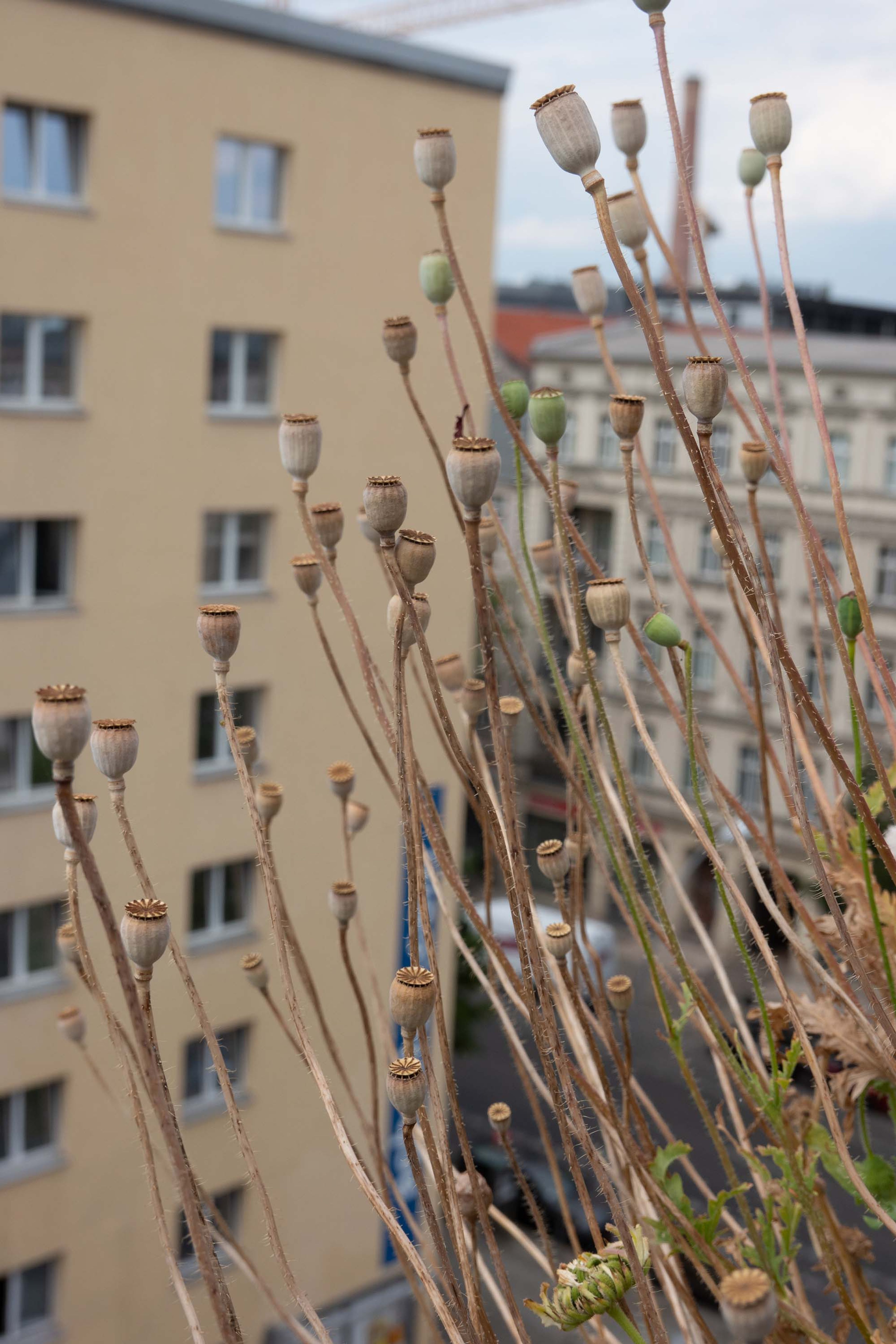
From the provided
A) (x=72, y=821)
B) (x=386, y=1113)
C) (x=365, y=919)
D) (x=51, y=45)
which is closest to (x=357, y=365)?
(x=51, y=45)

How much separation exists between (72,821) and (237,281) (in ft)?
25.1

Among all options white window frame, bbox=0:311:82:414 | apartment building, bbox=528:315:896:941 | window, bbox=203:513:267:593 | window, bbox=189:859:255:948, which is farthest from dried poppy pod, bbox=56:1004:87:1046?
apartment building, bbox=528:315:896:941

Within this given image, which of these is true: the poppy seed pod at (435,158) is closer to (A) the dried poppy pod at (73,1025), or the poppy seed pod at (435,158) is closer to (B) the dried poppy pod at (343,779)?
(B) the dried poppy pod at (343,779)

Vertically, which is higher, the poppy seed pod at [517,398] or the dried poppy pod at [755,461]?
the poppy seed pod at [517,398]

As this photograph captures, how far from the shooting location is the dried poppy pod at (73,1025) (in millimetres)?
893

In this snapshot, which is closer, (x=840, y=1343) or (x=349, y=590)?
(x=840, y=1343)

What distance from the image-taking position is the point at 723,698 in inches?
613

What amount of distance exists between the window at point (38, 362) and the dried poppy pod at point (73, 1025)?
252 inches

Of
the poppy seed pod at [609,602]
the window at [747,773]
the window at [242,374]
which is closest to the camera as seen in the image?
the poppy seed pod at [609,602]

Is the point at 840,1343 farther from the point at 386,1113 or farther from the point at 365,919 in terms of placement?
the point at 365,919

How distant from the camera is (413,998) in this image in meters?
0.49

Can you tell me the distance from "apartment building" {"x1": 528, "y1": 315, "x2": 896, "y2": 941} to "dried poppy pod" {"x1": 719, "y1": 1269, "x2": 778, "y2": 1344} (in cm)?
1153

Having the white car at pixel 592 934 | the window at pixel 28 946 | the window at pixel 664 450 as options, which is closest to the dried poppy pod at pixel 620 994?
the window at pixel 28 946

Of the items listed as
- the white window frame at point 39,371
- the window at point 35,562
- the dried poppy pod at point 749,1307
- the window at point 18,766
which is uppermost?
the white window frame at point 39,371
